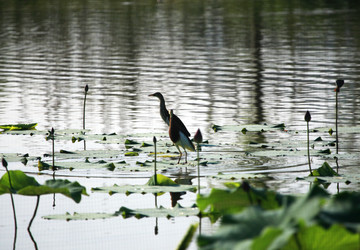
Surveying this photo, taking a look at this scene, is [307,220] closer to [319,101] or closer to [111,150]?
[111,150]

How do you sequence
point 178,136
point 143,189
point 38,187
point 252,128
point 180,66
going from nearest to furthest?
point 38,187 < point 143,189 < point 178,136 < point 252,128 < point 180,66

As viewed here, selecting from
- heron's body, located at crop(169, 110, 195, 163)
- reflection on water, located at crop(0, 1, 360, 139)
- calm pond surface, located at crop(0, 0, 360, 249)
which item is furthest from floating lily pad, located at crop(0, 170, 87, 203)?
reflection on water, located at crop(0, 1, 360, 139)

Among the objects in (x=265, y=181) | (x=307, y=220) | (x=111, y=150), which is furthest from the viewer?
(x=111, y=150)

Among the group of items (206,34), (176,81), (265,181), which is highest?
(206,34)

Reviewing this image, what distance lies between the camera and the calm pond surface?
6254 millimetres

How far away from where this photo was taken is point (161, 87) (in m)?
15.2

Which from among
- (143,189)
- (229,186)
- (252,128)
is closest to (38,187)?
(229,186)

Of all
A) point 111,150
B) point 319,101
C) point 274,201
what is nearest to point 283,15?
point 319,101

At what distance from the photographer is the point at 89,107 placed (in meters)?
12.9

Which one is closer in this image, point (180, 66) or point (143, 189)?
point (143, 189)

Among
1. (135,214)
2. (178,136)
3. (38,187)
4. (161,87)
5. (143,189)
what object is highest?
(161,87)

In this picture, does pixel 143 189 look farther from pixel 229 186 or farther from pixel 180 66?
pixel 180 66

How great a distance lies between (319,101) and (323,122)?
213 centimetres

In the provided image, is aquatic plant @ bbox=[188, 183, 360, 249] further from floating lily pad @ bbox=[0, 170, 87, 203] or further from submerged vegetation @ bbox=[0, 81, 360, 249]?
floating lily pad @ bbox=[0, 170, 87, 203]
